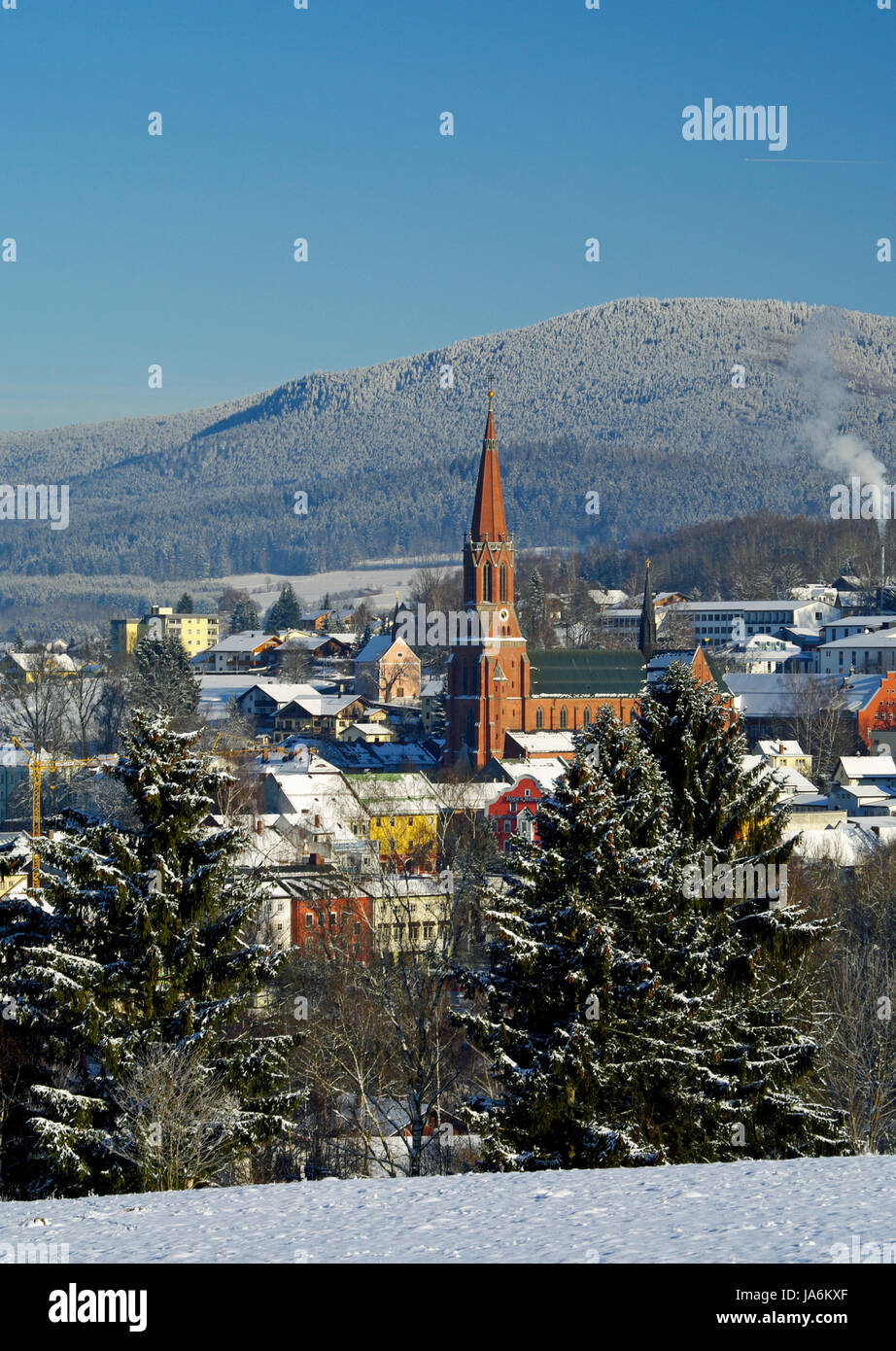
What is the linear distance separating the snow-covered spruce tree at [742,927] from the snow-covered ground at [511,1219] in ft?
10.4

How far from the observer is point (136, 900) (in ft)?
50.1

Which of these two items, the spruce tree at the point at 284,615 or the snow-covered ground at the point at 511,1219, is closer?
the snow-covered ground at the point at 511,1219

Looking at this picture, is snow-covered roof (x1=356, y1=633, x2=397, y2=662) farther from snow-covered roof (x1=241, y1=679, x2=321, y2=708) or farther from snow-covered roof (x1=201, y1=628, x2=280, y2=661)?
snow-covered roof (x1=201, y1=628, x2=280, y2=661)

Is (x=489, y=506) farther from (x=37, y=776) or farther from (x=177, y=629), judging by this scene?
(x=177, y=629)

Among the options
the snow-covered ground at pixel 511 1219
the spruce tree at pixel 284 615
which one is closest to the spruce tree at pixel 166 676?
the spruce tree at pixel 284 615

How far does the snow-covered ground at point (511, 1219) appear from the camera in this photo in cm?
971

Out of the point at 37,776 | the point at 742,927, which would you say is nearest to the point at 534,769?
the point at 37,776

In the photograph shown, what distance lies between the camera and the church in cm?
8256

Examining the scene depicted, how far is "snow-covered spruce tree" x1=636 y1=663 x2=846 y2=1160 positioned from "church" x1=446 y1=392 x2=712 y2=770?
61.3m

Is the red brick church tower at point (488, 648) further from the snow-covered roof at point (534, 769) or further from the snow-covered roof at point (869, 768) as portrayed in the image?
the snow-covered roof at point (869, 768)

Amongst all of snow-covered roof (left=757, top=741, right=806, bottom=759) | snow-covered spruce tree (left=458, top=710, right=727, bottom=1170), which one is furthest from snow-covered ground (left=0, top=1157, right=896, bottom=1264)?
snow-covered roof (left=757, top=741, right=806, bottom=759)

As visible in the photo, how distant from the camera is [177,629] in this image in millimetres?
160875

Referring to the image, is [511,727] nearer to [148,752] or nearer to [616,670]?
[616,670]
